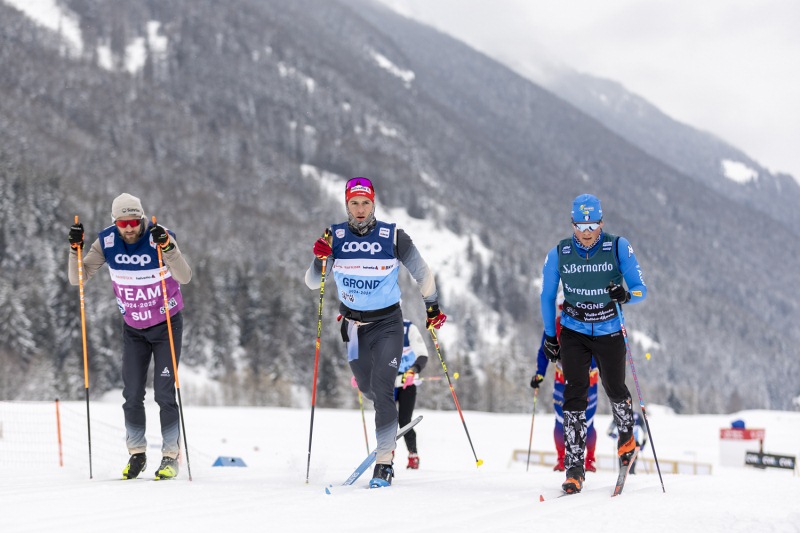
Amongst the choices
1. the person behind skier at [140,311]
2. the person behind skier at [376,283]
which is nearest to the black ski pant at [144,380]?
the person behind skier at [140,311]

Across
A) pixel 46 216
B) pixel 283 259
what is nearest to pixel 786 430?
pixel 46 216

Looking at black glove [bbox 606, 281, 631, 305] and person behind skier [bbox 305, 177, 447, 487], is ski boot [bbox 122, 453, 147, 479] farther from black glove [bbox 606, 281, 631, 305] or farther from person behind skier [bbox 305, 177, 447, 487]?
black glove [bbox 606, 281, 631, 305]

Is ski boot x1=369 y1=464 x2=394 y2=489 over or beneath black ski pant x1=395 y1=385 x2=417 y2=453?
beneath

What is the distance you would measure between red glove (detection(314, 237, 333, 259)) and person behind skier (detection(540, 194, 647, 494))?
180 cm

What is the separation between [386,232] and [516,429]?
26711 mm

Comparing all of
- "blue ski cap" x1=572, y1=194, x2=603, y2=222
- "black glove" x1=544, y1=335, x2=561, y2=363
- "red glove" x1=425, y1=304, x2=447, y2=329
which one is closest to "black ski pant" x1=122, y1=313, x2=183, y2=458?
"red glove" x1=425, y1=304, x2=447, y2=329

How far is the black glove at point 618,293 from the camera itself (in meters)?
5.81

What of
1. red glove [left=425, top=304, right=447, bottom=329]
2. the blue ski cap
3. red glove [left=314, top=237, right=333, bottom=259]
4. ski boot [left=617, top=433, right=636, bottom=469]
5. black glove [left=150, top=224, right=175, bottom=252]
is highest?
the blue ski cap

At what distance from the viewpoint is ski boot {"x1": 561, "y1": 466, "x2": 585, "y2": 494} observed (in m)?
5.67

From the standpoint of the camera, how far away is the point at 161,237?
6.21m

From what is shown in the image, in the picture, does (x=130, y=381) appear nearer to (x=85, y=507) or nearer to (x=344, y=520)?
(x=85, y=507)

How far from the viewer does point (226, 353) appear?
238 feet

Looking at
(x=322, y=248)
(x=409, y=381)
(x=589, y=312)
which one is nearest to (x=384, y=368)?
(x=322, y=248)

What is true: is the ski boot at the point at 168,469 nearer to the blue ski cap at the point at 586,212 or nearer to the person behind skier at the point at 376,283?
the person behind skier at the point at 376,283
